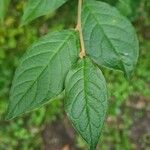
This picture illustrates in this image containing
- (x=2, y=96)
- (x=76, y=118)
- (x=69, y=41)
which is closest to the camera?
(x=76, y=118)

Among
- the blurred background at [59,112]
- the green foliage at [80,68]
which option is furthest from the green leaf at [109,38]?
the blurred background at [59,112]

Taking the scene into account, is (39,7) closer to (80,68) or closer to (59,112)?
(80,68)

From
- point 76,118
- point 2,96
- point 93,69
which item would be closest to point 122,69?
point 93,69

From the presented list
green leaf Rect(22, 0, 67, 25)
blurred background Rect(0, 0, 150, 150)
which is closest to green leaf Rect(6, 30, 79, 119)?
green leaf Rect(22, 0, 67, 25)

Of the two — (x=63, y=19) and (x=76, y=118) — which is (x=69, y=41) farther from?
(x=63, y=19)

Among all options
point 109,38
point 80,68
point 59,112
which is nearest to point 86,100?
point 80,68

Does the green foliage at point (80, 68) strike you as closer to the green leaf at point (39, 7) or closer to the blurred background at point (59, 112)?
the green leaf at point (39, 7)

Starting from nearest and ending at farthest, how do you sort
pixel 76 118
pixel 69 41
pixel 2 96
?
pixel 76 118 < pixel 69 41 < pixel 2 96
